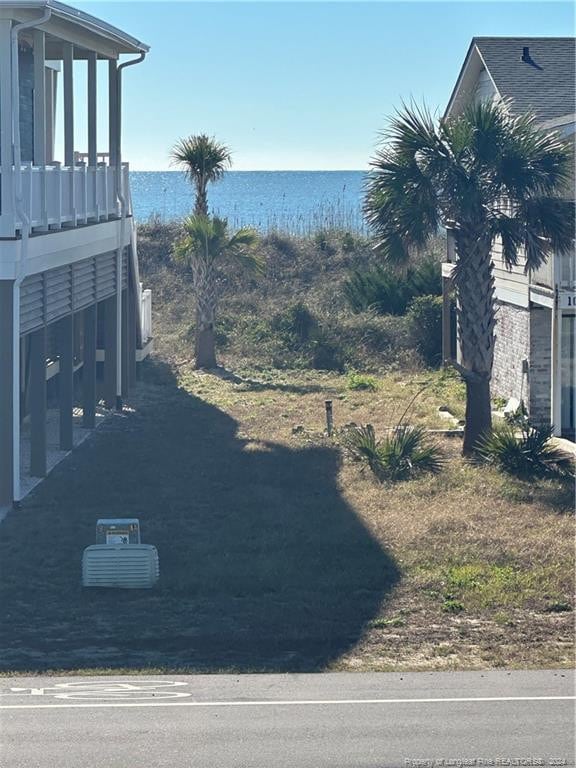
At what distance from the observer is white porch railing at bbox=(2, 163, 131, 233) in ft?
52.2

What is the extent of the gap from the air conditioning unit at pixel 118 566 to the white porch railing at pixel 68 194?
440 centimetres

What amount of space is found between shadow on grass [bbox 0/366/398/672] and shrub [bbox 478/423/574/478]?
227 centimetres

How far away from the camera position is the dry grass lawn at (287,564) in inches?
423

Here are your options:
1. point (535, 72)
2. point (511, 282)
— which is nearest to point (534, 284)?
point (511, 282)

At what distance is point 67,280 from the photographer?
18.3 meters

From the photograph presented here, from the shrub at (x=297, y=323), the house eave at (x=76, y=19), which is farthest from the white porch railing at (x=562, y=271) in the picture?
the shrub at (x=297, y=323)

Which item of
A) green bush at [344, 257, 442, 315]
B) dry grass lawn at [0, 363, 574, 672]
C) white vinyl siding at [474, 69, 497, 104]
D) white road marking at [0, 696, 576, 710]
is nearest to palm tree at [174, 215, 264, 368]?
green bush at [344, 257, 442, 315]

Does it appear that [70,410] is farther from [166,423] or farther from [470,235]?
[470,235]

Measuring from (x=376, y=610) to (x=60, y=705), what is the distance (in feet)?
11.8

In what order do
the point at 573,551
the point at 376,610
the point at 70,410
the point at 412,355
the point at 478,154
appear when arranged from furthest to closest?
the point at 412,355 < the point at 70,410 < the point at 478,154 < the point at 573,551 < the point at 376,610

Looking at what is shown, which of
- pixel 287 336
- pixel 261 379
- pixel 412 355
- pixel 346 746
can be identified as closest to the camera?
pixel 346 746

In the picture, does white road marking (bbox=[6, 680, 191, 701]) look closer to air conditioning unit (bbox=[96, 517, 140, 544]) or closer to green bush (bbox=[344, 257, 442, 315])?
air conditioning unit (bbox=[96, 517, 140, 544])

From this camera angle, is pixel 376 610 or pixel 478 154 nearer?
pixel 376 610

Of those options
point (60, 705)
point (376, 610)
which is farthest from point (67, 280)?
point (60, 705)
